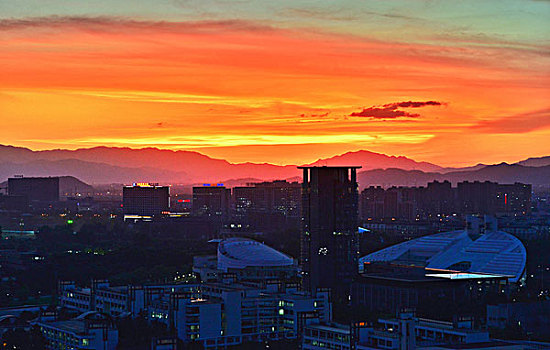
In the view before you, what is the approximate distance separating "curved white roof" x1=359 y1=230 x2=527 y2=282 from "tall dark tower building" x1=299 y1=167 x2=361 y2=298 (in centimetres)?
968

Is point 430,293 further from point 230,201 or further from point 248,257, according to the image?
point 230,201

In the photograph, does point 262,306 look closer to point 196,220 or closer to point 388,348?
point 388,348

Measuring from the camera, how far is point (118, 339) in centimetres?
4094

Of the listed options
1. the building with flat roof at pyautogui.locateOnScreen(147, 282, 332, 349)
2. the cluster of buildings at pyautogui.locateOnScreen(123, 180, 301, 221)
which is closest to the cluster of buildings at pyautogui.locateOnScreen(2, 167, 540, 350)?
the building with flat roof at pyautogui.locateOnScreen(147, 282, 332, 349)

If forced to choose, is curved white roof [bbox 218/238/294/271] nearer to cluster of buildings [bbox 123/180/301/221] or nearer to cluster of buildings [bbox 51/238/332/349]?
cluster of buildings [bbox 51/238/332/349]

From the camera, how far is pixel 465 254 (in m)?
68.5

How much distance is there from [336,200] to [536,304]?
12.8 m

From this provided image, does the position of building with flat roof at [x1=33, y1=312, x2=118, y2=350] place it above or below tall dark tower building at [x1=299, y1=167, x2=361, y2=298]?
below

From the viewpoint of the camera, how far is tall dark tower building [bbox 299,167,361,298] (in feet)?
195

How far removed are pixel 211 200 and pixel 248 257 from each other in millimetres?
96710

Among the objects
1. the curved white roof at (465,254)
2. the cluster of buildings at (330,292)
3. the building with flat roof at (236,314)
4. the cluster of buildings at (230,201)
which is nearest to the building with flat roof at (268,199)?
the cluster of buildings at (230,201)

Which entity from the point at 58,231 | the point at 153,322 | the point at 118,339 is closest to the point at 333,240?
the point at 153,322

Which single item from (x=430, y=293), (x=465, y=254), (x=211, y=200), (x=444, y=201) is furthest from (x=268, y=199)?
(x=430, y=293)

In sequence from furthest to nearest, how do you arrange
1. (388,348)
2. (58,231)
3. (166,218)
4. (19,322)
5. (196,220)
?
(166,218) < (196,220) < (58,231) < (19,322) < (388,348)
